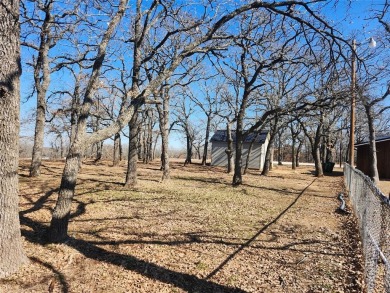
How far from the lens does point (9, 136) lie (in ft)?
12.8

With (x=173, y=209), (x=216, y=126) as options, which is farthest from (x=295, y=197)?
(x=216, y=126)

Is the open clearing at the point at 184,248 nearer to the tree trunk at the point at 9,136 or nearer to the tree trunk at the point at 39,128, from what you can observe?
the tree trunk at the point at 9,136

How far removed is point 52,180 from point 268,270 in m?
9.50

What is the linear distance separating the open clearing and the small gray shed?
21.9 meters

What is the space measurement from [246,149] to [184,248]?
27.1 metres

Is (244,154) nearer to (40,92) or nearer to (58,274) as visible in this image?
(40,92)

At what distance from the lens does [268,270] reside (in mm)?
4543

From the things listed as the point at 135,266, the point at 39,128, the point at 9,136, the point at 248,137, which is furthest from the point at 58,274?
the point at 248,137

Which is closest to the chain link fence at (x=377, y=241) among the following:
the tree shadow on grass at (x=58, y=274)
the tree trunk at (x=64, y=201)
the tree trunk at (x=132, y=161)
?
the tree shadow on grass at (x=58, y=274)

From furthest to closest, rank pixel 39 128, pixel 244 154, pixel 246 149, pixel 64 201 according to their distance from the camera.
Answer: pixel 244 154 < pixel 246 149 < pixel 39 128 < pixel 64 201

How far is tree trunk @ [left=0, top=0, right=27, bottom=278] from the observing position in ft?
12.5

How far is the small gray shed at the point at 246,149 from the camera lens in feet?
102

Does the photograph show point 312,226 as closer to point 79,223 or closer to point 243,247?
point 243,247

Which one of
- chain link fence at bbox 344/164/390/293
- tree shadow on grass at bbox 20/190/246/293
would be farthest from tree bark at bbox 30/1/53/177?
chain link fence at bbox 344/164/390/293
